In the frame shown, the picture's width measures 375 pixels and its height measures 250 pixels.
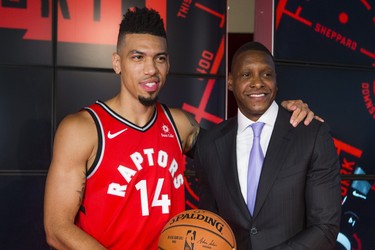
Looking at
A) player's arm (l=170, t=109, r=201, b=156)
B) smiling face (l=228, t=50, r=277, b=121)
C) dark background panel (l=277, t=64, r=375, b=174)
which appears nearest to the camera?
smiling face (l=228, t=50, r=277, b=121)

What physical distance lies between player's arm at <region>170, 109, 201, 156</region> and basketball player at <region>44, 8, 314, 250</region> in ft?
0.43

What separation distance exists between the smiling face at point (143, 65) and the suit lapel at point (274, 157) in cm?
52

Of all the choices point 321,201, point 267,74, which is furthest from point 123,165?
point 321,201

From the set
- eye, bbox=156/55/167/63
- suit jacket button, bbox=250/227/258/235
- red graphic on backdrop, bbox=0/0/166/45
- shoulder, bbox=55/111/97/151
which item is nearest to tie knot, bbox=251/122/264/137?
suit jacket button, bbox=250/227/258/235

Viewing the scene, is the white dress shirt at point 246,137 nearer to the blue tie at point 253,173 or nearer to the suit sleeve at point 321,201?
the blue tie at point 253,173

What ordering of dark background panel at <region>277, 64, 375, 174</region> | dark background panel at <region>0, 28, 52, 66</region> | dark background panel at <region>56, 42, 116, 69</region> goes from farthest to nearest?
dark background panel at <region>277, 64, 375, 174</region>
dark background panel at <region>56, 42, 116, 69</region>
dark background panel at <region>0, 28, 52, 66</region>

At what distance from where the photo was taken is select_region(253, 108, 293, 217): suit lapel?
72.3 inches

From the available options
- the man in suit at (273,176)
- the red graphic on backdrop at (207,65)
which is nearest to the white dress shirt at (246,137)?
the man in suit at (273,176)

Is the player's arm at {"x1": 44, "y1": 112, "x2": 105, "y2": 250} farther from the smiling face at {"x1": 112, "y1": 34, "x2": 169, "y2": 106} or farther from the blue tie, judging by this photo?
the blue tie

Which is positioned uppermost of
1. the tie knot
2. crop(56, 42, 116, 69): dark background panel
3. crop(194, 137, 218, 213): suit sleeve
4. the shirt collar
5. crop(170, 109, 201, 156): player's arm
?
crop(56, 42, 116, 69): dark background panel

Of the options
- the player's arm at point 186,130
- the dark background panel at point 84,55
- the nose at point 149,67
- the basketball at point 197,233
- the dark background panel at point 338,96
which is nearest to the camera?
the basketball at point 197,233

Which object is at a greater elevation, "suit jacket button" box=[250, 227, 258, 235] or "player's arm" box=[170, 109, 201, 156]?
"player's arm" box=[170, 109, 201, 156]

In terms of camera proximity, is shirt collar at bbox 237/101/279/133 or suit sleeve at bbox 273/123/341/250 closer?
suit sleeve at bbox 273/123/341/250

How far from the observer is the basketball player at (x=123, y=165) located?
1.90 metres
